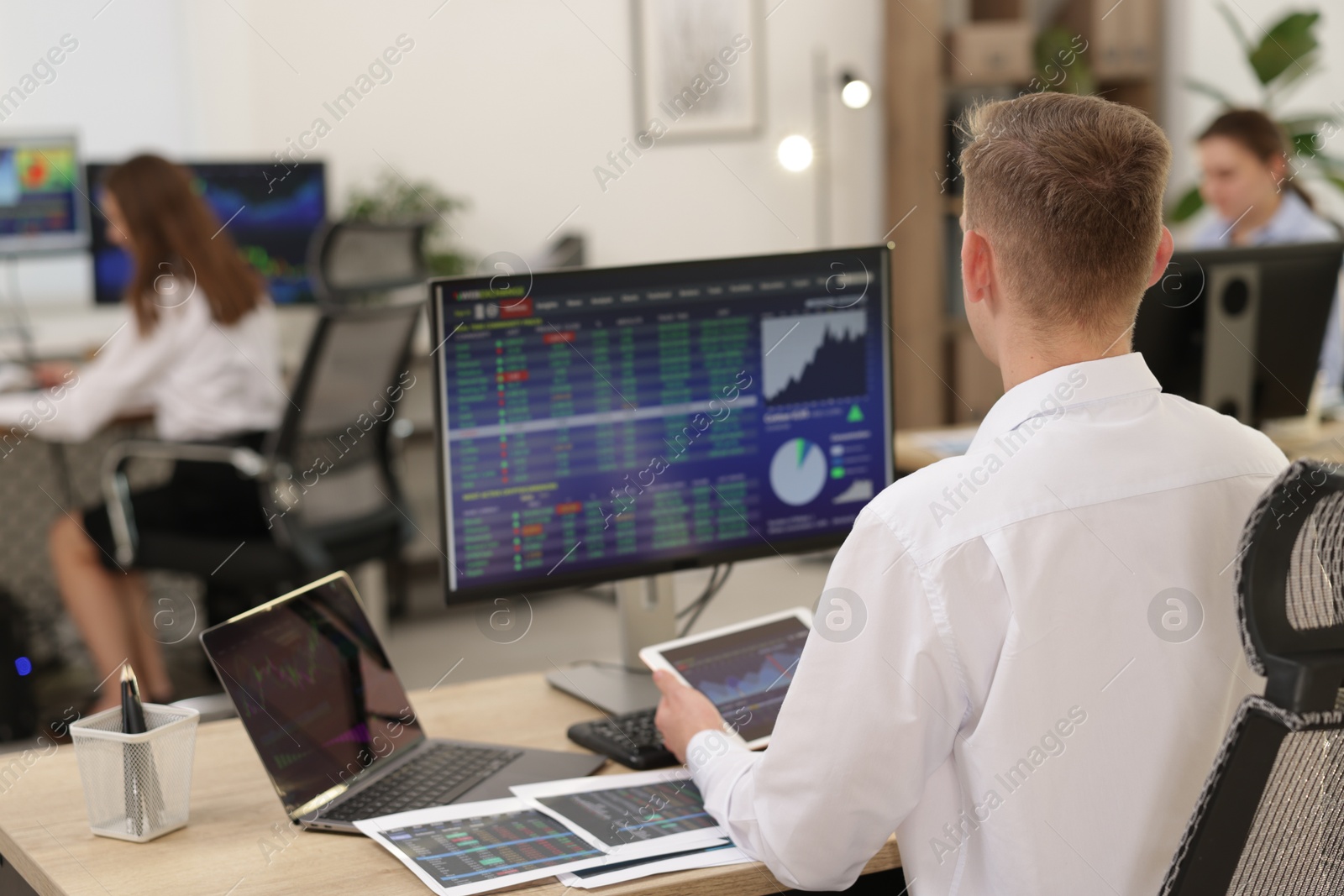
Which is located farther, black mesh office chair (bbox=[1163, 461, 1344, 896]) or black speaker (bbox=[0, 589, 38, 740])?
black speaker (bbox=[0, 589, 38, 740])

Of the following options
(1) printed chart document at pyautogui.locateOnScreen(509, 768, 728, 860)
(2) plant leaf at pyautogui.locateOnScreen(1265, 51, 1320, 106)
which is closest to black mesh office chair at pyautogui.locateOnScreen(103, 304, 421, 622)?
(1) printed chart document at pyautogui.locateOnScreen(509, 768, 728, 860)

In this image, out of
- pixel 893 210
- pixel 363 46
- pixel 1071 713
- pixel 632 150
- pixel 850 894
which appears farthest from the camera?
pixel 893 210

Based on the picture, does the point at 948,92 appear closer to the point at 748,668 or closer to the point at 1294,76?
the point at 1294,76

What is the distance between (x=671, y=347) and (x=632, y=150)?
3615 millimetres

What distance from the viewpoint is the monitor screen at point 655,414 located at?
1491 mm

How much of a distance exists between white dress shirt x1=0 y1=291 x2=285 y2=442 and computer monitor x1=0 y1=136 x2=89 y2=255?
702 mm

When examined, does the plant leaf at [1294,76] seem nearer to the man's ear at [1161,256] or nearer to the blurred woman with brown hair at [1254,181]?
the blurred woman with brown hair at [1254,181]

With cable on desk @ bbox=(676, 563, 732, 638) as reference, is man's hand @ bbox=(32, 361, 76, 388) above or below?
above

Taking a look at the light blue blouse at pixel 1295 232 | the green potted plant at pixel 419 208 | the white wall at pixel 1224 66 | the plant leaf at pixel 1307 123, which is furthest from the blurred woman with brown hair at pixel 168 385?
the plant leaf at pixel 1307 123

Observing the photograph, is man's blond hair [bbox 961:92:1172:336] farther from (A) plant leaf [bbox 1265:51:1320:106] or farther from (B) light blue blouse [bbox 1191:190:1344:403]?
(A) plant leaf [bbox 1265:51:1320:106]

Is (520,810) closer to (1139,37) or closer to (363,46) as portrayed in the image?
(363,46)

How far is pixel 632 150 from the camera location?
5031 millimetres

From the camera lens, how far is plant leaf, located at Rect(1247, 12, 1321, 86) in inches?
175

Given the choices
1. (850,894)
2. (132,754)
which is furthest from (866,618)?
(132,754)
